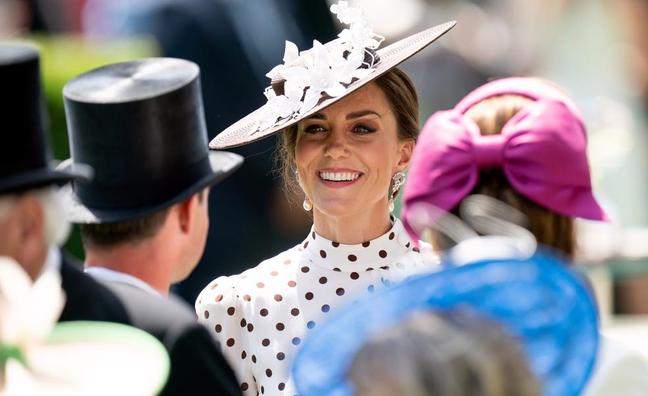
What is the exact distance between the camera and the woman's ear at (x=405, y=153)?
462 centimetres

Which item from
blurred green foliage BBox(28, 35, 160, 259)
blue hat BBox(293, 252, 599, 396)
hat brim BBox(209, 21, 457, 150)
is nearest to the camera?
blue hat BBox(293, 252, 599, 396)

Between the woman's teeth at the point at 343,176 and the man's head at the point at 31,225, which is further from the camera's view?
the woman's teeth at the point at 343,176

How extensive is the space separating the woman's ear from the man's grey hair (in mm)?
1558

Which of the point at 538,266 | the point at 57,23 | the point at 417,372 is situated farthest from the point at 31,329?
the point at 57,23

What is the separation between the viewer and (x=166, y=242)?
3.63 metres

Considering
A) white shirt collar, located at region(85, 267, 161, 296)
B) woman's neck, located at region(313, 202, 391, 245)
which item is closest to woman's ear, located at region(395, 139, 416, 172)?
woman's neck, located at region(313, 202, 391, 245)

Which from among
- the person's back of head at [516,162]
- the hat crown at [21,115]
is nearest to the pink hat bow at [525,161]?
the person's back of head at [516,162]

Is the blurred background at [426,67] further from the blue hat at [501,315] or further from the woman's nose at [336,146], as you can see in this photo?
the blue hat at [501,315]

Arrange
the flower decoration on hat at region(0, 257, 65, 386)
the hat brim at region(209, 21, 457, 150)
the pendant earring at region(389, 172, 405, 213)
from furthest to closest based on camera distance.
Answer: the pendant earring at region(389, 172, 405, 213), the hat brim at region(209, 21, 457, 150), the flower decoration on hat at region(0, 257, 65, 386)

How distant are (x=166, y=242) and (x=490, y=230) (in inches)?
30.6

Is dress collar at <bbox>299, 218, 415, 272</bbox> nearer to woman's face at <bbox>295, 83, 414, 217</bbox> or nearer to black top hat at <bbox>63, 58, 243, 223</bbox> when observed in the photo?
woman's face at <bbox>295, 83, 414, 217</bbox>

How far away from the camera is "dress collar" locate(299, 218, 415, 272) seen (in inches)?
177

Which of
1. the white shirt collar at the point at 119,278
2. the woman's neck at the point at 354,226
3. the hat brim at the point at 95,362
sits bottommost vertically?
the woman's neck at the point at 354,226

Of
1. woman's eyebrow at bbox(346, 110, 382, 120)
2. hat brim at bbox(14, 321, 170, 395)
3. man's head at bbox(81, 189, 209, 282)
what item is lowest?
woman's eyebrow at bbox(346, 110, 382, 120)
